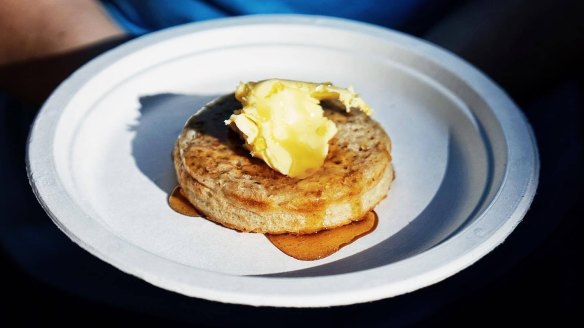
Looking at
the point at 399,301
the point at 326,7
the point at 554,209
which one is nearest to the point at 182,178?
the point at 399,301

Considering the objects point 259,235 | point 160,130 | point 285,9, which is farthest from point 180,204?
point 285,9

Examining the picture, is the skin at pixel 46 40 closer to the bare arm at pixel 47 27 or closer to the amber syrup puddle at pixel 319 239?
the bare arm at pixel 47 27

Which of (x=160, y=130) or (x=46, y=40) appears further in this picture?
(x=46, y=40)

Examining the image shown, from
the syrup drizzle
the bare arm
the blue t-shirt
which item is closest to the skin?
the bare arm

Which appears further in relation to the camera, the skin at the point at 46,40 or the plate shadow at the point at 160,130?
the skin at the point at 46,40

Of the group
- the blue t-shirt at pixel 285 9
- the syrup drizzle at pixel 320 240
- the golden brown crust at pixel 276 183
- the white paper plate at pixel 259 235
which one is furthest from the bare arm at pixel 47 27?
the syrup drizzle at pixel 320 240

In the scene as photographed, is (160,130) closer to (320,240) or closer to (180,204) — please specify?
(180,204)

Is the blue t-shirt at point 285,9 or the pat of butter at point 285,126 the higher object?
the blue t-shirt at point 285,9
